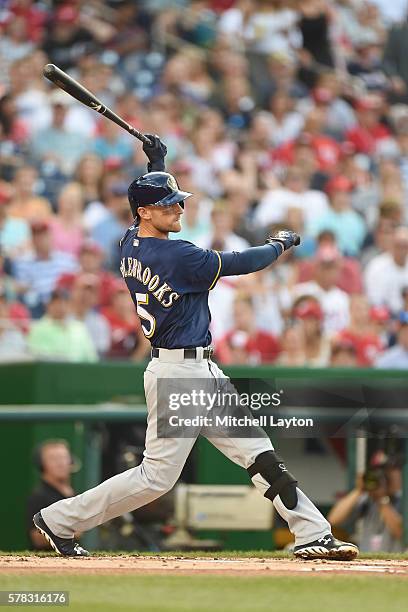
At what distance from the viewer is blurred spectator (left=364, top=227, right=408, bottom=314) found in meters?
12.3

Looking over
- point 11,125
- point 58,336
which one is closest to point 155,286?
point 58,336

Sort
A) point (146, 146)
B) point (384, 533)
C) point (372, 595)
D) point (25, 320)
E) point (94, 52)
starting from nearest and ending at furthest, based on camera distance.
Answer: point (372, 595) < point (146, 146) < point (384, 533) < point (25, 320) < point (94, 52)

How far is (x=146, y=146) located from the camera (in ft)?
23.3

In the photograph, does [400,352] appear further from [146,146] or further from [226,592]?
[226,592]

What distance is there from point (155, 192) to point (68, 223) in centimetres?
531

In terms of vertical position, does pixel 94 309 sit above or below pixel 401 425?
above

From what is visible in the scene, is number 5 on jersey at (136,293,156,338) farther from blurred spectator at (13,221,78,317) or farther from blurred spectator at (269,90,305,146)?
blurred spectator at (269,90,305,146)

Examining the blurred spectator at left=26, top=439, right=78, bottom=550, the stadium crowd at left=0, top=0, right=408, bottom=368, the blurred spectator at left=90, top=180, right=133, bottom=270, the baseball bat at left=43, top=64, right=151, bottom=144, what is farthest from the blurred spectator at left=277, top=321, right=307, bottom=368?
Answer: the baseball bat at left=43, top=64, right=151, bottom=144

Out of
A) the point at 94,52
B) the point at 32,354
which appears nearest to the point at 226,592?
the point at 32,354

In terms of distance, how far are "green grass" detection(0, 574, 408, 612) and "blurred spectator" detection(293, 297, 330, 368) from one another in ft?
14.7

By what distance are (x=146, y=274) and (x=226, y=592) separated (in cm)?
168

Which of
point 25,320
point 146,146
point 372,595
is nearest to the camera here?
point 372,595

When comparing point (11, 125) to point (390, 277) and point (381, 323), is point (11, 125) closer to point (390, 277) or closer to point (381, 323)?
point (390, 277)

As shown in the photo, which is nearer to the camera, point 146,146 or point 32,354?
point 146,146
